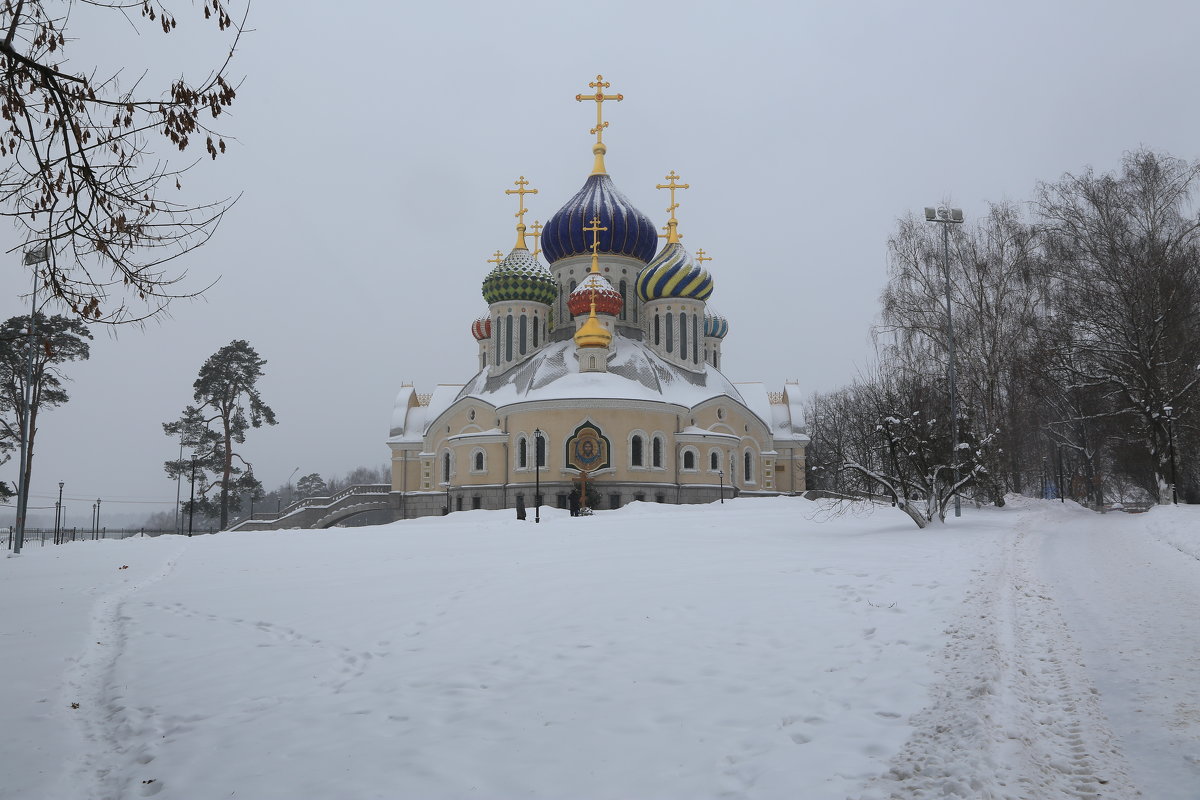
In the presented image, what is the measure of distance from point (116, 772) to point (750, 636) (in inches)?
184

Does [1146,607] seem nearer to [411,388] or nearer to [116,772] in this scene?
[116,772]

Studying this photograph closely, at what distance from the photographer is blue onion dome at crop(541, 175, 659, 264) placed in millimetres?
41219

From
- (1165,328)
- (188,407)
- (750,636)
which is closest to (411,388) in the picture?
(188,407)

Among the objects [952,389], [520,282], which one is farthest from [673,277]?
[952,389]

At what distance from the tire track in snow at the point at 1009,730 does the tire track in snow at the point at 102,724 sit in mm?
3861

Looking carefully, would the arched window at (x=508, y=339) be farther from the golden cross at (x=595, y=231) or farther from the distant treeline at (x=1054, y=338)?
the distant treeline at (x=1054, y=338)

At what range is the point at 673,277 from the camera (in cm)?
4016

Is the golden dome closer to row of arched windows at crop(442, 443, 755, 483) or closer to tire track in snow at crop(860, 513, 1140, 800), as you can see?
row of arched windows at crop(442, 443, 755, 483)

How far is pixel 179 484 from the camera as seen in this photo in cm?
4444

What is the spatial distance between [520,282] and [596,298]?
475 cm

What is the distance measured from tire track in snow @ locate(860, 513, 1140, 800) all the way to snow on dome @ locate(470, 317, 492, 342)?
4086 cm

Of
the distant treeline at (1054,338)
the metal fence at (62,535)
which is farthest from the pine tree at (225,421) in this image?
the distant treeline at (1054,338)

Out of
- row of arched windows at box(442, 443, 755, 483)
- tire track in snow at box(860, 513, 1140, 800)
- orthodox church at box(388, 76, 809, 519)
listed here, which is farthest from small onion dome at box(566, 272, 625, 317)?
tire track in snow at box(860, 513, 1140, 800)

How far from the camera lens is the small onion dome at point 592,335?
3631cm
